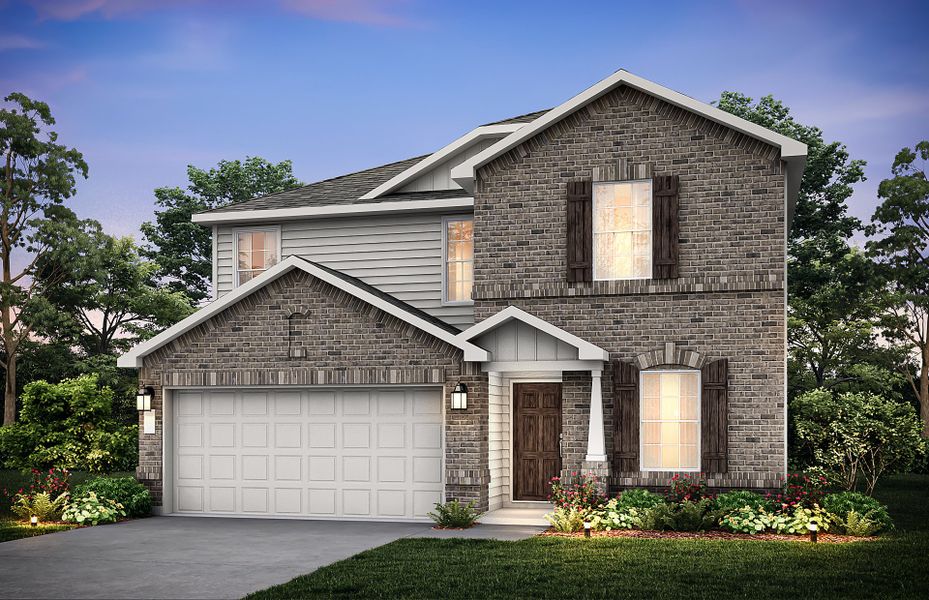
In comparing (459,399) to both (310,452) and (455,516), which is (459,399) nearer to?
(455,516)

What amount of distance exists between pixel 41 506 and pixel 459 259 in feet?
28.1

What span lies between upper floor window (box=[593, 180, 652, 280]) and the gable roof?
1408 mm

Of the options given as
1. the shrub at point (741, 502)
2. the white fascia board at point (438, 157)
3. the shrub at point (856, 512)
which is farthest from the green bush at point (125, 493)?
the shrub at point (856, 512)

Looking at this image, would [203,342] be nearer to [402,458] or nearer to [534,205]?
[402,458]

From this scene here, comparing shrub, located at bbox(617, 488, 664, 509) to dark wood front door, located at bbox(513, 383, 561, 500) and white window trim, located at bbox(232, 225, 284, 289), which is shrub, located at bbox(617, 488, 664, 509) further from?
white window trim, located at bbox(232, 225, 284, 289)

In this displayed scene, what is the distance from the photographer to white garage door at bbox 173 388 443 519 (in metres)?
16.8

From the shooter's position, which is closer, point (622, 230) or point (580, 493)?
point (580, 493)

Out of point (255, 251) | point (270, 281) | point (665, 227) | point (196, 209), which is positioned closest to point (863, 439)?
point (665, 227)

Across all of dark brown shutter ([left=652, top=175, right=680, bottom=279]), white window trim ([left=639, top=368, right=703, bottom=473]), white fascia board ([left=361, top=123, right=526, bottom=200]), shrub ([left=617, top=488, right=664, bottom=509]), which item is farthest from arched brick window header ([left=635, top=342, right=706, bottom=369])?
white fascia board ([left=361, top=123, right=526, bottom=200])

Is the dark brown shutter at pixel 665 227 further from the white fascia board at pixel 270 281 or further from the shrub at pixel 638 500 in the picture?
the shrub at pixel 638 500

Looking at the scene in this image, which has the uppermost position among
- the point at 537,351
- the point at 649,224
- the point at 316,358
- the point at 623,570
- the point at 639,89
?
the point at 639,89

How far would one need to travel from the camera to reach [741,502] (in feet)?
49.8

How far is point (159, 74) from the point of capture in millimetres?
39094

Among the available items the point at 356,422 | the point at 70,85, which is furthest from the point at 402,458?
the point at 70,85
